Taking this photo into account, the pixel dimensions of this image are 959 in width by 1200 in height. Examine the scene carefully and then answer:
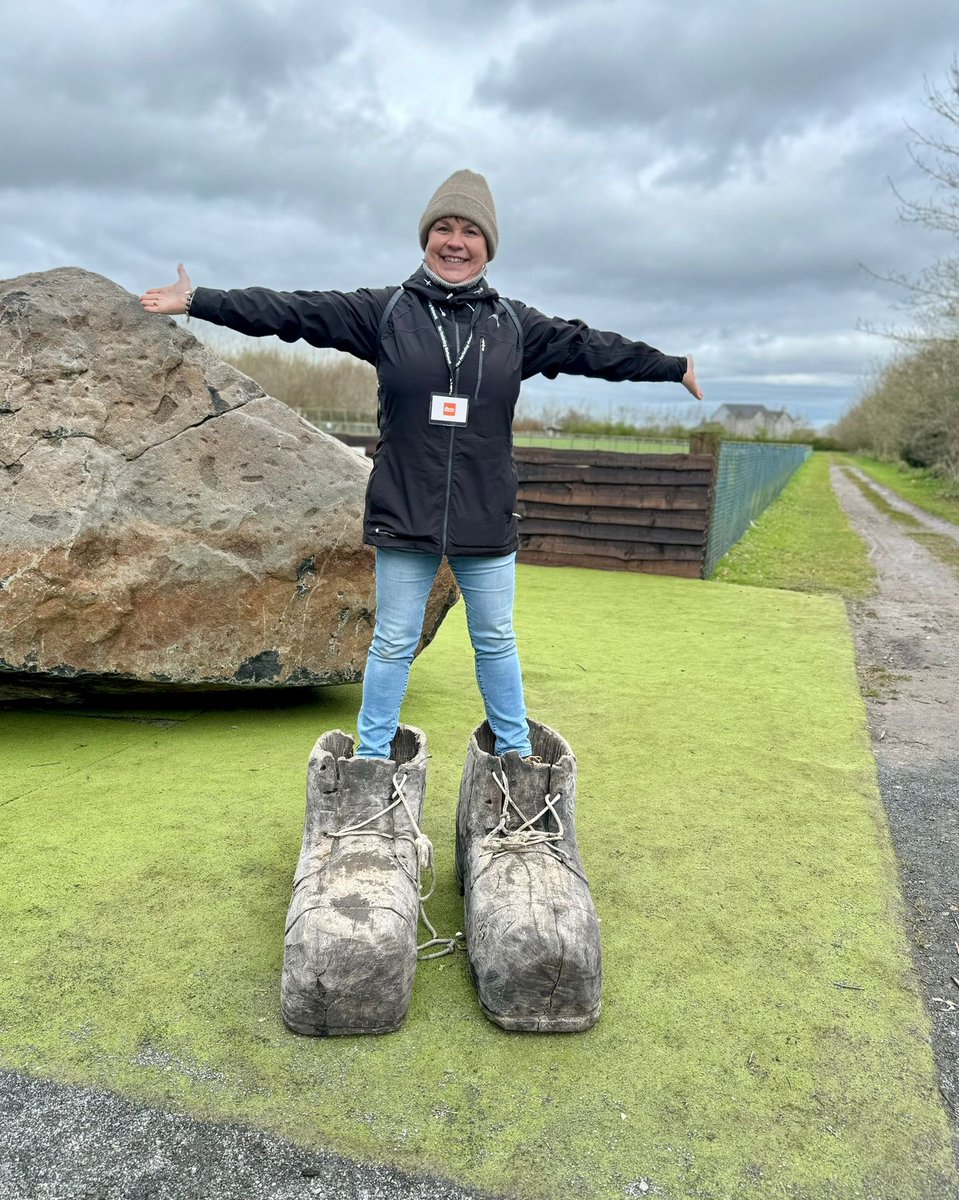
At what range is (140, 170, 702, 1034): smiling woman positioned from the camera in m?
2.59

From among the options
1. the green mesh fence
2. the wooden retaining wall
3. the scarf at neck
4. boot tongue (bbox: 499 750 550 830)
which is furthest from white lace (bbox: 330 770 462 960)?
the green mesh fence

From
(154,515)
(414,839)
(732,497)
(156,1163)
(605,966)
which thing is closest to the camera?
(156,1163)

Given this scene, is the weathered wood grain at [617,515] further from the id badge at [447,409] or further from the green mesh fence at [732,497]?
the id badge at [447,409]

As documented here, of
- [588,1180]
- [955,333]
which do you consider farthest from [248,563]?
[955,333]

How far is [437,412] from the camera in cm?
263

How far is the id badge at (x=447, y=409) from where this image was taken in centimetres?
263

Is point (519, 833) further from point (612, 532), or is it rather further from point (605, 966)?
point (612, 532)

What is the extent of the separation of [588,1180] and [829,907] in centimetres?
134

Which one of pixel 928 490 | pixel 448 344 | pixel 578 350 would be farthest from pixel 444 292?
pixel 928 490

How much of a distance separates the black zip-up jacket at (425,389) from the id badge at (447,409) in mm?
16

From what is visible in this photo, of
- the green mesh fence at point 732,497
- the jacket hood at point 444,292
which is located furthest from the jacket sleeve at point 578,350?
the green mesh fence at point 732,497

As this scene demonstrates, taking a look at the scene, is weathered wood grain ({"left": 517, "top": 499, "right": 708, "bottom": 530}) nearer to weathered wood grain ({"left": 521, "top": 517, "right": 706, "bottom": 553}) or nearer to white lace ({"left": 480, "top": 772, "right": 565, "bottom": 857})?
weathered wood grain ({"left": 521, "top": 517, "right": 706, "bottom": 553})

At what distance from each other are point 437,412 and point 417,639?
25.2 inches

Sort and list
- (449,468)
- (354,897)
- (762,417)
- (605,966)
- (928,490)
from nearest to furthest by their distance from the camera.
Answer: (354,897) < (605,966) < (449,468) < (928,490) < (762,417)
